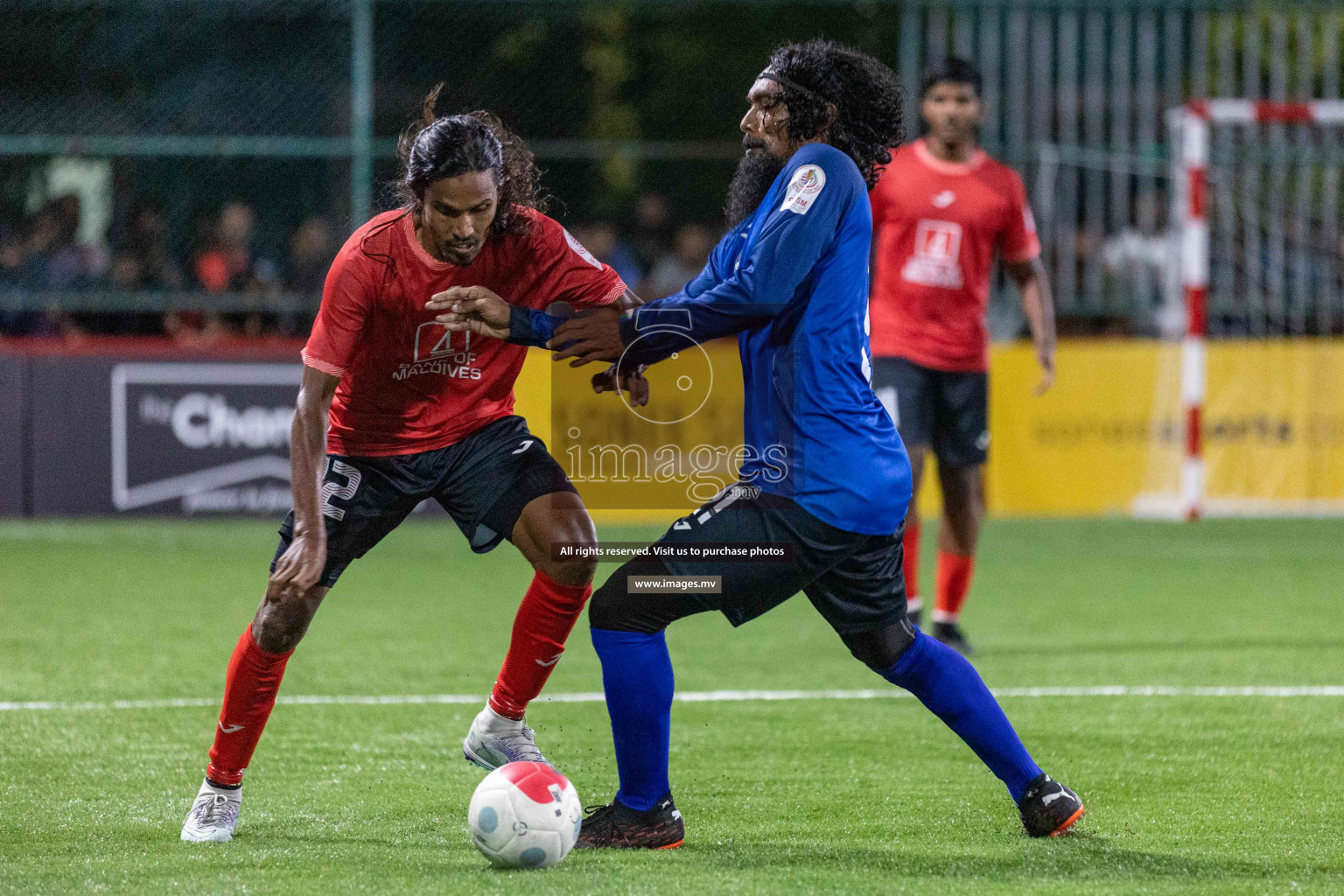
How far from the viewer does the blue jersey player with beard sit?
385cm

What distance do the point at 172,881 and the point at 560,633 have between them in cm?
136

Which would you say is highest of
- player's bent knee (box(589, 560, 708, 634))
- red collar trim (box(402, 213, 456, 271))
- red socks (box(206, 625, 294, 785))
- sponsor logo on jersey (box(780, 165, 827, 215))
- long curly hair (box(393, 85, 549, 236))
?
long curly hair (box(393, 85, 549, 236))

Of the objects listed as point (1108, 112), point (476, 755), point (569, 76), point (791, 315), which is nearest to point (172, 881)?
point (476, 755)

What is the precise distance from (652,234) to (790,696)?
26.1 ft

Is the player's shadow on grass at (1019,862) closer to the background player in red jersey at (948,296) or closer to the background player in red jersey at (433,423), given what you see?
the background player in red jersey at (433,423)

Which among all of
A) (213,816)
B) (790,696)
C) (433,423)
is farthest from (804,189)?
(790,696)

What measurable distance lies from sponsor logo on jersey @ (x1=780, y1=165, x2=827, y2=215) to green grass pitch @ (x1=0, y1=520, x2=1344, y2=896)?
1.52 m

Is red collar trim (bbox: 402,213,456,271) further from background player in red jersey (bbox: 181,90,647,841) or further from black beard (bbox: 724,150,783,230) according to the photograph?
black beard (bbox: 724,150,783,230)

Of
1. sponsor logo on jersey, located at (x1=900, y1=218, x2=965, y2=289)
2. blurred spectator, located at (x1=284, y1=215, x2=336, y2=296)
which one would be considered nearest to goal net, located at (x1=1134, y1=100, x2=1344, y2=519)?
sponsor logo on jersey, located at (x1=900, y1=218, x2=965, y2=289)

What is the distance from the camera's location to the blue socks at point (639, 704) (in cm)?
402

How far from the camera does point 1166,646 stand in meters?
7.28

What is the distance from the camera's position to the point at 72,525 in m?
11.6

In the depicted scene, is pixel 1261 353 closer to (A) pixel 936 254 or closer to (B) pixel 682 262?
(B) pixel 682 262

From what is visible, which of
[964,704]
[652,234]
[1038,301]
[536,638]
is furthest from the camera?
[652,234]
